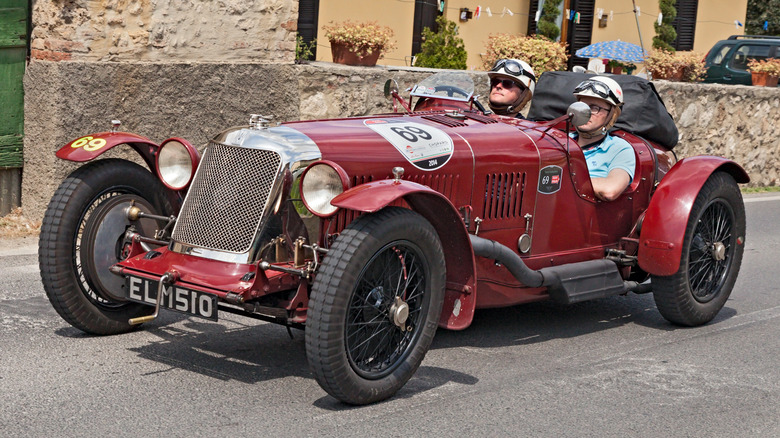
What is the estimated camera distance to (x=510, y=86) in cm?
652

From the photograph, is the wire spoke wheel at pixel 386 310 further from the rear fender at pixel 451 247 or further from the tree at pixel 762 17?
the tree at pixel 762 17

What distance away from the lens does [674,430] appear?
4.28 metres

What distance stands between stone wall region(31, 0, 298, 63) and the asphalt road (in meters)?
2.77

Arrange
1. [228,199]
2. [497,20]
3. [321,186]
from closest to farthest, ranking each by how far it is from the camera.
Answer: [321,186] < [228,199] < [497,20]

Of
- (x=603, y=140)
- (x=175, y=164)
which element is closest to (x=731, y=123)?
(x=603, y=140)

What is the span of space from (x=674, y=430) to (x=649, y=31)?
749 inches

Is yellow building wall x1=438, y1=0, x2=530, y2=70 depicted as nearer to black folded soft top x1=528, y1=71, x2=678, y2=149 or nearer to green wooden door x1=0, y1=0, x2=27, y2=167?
green wooden door x1=0, y1=0, x2=27, y2=167

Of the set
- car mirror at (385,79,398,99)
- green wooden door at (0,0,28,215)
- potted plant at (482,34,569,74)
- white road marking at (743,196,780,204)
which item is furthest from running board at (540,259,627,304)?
potted plant at (482,34,569,74)

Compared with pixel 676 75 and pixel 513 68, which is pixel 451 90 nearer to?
pixel 513 68

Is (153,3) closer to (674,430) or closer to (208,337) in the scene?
(208,337)

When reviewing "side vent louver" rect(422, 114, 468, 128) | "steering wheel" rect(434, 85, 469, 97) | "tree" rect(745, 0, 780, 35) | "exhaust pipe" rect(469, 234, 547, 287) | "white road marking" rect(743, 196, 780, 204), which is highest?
"tree" rect(745, 0, 780, 35)

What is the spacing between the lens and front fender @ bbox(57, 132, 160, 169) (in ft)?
16.5

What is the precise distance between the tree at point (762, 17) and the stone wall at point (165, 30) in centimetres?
2328

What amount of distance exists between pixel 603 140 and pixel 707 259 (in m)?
1.01
